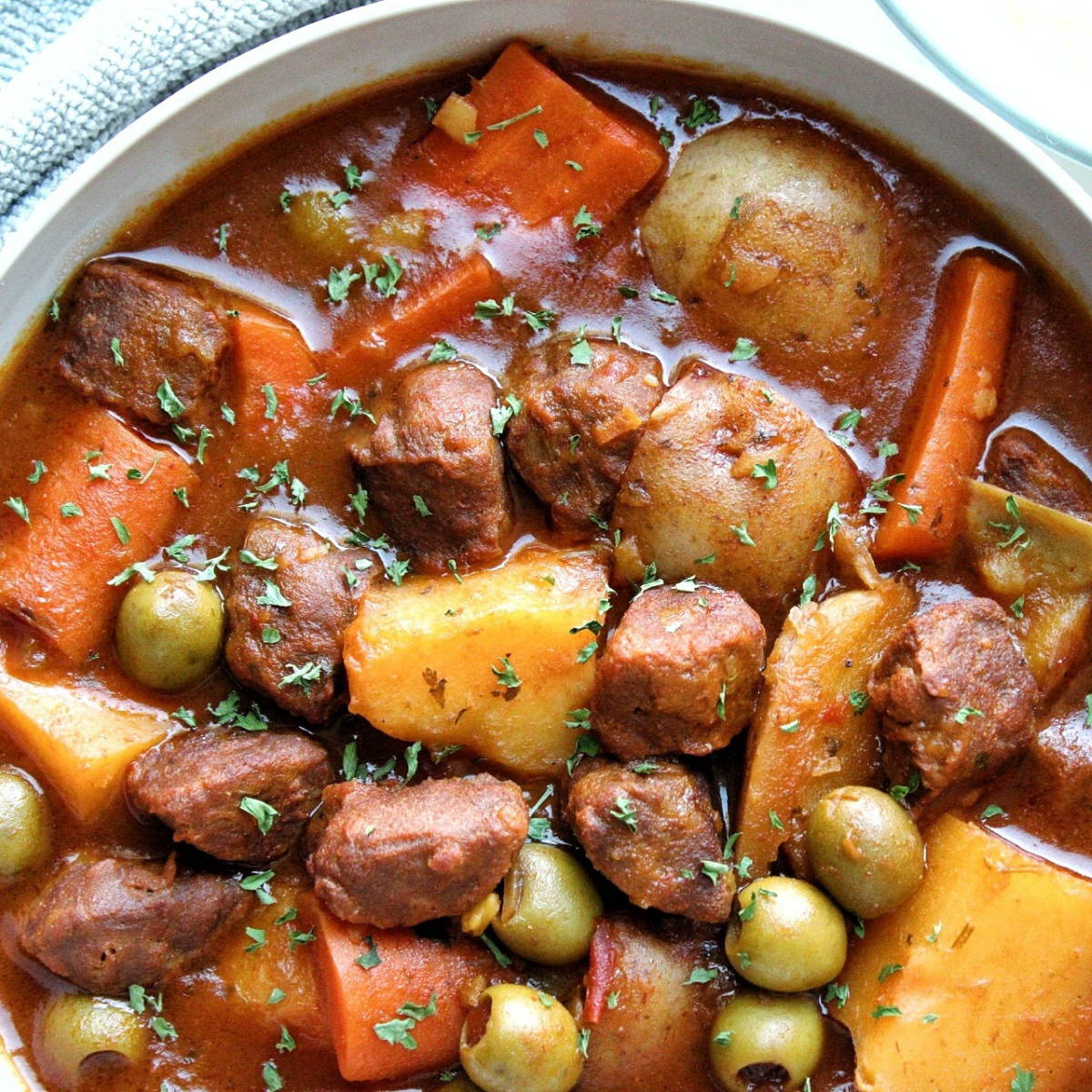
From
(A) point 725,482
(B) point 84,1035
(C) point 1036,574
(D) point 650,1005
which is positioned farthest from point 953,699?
(B) point 84,1035

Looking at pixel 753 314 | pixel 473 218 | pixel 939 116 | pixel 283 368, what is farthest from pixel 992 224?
pixel 283 368

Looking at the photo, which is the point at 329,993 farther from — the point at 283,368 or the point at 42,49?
the point at 42,49

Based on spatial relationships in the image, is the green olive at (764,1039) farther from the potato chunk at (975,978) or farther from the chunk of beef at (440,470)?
the chunk of beef at (440,470)

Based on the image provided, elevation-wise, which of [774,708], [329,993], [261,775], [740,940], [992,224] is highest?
[992,224]

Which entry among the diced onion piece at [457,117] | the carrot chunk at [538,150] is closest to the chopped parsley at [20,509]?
the carrot chunk at [538,150]

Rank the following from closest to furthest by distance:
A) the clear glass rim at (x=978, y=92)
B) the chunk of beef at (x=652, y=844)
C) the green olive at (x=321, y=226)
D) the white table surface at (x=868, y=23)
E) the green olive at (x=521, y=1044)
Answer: the green olive at (x=521, y=1044) < the chunk of beef at (x=652, y=844) < the green olive at (x=321, y=226) < the clear glass rim at (x=978, y=92) < the white table surface at (x=868, y=23)

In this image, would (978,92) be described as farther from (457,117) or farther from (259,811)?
(259,811)
